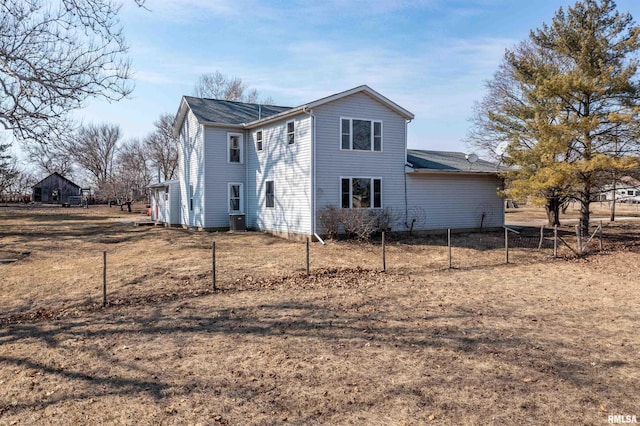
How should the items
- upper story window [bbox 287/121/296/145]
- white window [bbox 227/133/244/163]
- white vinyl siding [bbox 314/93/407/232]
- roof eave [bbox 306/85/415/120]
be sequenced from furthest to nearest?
1. white window [bbox 227/133/244/163]
2. upper story window [bbox 287/121/296/145]
3. white vinyl siding [bbox 314/93/407/232]
4. roof eave [bbox 306/85/415/120]

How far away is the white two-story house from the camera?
58.3 ft

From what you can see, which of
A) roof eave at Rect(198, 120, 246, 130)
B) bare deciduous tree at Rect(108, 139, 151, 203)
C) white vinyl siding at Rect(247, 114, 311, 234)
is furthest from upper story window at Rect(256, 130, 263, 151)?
bare deciduous tree at Rect(108, 139, 151, 203)

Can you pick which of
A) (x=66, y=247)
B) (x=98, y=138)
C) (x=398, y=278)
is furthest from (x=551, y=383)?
(x=98, y=138)

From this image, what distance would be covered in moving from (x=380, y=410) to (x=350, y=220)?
13.1m

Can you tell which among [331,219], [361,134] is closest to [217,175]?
[331,219]

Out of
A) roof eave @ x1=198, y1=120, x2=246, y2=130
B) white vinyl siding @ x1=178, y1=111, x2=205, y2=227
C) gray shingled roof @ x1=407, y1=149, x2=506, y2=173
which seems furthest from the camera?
white vinyl siding @ x1=178, y1=111, x2=205, y2=227

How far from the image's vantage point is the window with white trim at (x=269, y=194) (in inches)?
790

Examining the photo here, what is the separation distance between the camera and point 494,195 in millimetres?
22219

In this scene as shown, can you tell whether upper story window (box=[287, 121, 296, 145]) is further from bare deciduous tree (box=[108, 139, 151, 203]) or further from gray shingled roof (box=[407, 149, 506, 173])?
bare deciduous tree (box=[108, 139, 151, 203])

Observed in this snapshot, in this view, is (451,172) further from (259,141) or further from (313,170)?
(259,141)

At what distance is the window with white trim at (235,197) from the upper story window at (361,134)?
22.6 ft

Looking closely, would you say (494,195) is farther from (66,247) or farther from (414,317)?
(66,247)

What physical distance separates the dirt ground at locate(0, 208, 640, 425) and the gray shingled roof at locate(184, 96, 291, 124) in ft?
36.6

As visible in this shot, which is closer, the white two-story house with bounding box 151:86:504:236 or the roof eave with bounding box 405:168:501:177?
the white two-story house with bounding box 151:86:504:236
